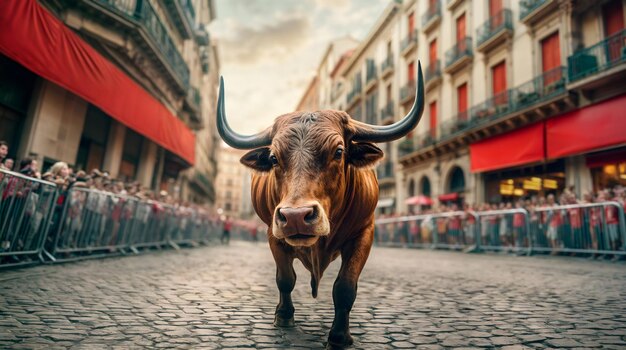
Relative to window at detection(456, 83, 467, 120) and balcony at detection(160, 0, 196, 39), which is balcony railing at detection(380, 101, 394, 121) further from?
balcony at detection(160, 0, 196, 39)

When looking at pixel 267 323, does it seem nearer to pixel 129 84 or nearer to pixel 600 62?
pixel 129 84

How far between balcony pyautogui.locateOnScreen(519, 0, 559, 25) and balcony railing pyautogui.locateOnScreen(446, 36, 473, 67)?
3.65 meters

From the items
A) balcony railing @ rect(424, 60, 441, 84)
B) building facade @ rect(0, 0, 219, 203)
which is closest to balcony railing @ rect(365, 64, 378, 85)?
balcony railing @ rect(424, 60, 441, 84)

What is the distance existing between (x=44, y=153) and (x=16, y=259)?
5.49 meters

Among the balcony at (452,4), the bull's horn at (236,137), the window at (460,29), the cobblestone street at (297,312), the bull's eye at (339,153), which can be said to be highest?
the balcony at (452,4)

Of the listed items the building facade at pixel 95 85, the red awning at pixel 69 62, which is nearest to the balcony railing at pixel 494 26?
the building facade at pixel 95 85

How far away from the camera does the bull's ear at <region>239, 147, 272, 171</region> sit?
327 cm

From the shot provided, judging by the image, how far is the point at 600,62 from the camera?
1373cm

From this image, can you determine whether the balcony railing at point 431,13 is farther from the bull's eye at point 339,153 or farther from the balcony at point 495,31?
the bull's eye at point 339,153

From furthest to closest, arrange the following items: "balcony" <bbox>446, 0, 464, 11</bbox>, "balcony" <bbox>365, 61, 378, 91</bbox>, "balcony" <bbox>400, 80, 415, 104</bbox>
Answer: "balcony" <bbox>365, 61, 378, 91</bbox>
"balcony" <bbox>400, 80, 415, 104</bbox>
"balcony" <bbox>446, 0, 464, 11</bbox>

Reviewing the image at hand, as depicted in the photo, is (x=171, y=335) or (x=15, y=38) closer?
(x=171, y=335)

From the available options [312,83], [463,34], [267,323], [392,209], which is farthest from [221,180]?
[267,323]

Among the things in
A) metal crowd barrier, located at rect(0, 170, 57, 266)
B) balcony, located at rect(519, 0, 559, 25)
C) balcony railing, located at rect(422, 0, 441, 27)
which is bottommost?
metal crowd barrier, located at rect(0, 170, 57, 266)

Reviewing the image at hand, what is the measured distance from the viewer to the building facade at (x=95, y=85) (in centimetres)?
961
